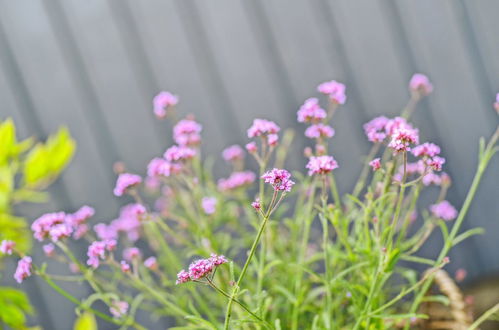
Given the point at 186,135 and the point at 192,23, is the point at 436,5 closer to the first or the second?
the point at 192,23

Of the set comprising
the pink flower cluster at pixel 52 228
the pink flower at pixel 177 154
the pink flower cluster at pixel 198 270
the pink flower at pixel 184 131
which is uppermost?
the pink flower at pixel 184 131

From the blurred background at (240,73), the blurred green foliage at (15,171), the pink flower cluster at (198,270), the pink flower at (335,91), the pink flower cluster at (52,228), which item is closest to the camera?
the pink flower cluster at (198,270)

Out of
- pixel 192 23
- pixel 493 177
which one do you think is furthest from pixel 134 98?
pixel 493 177

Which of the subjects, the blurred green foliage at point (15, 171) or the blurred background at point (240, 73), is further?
the blurred background at point (240, 73)

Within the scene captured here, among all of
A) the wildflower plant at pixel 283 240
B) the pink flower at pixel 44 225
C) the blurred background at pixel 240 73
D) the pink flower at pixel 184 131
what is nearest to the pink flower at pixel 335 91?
the wildflower plant at pixel 283 240

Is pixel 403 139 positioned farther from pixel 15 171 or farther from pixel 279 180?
pixel 15 171

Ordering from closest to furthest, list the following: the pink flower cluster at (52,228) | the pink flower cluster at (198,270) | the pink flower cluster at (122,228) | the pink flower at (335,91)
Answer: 1. the pink flower cluster at (198,270)
2. the pink flower cluster at (52,228)
3. the pink flower at (335,91)
4. the pink flower cluster at (122,228)

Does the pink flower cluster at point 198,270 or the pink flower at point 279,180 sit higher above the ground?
the pink flower at point 279,180

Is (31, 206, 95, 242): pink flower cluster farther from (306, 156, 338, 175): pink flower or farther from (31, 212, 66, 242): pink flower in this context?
(306, 156, 338, 175): pink flower

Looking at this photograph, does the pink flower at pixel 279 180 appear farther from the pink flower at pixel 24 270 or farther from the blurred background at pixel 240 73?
the blurred background at pixel 240 73

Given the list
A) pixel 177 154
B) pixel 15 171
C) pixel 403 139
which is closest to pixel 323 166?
pixel 403 139
